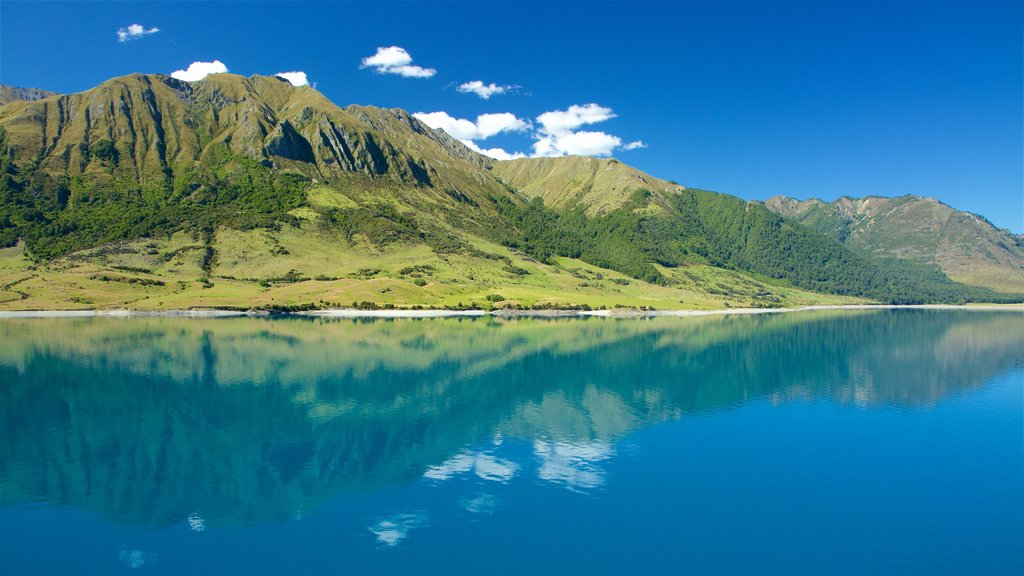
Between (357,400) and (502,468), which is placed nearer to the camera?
(502,468)

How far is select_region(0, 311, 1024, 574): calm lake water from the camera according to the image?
29.2m

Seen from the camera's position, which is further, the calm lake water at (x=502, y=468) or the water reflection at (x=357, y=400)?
the water reflection at (x=357, y=400)

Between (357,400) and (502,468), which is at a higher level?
(502,468)

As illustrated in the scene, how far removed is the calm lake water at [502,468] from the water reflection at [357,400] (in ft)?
1.16

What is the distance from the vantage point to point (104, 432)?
166 ft

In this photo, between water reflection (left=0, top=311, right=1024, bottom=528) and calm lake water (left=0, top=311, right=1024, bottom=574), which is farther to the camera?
water reflection (left=0, top=311, right=1024, bottom=528)

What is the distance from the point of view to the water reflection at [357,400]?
38.2 metres

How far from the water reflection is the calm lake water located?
0.35m

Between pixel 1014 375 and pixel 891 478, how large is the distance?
67913 mm

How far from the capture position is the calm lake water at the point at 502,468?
29.2m

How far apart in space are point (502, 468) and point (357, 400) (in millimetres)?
29160

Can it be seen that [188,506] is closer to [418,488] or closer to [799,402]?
[418,488]

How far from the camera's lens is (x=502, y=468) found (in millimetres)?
42156

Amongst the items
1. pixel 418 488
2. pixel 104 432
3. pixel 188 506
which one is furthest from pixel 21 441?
pixel 418 488
